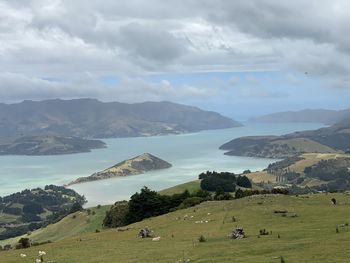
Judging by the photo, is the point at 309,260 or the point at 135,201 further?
the point at 135,201

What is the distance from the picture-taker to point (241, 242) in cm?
2438

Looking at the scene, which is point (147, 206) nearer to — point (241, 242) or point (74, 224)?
point (74, 224)

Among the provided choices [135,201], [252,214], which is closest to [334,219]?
[252,214]

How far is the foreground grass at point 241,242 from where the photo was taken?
2017 cm

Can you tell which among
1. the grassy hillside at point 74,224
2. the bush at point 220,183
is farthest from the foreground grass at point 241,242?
the bush at point 220,183

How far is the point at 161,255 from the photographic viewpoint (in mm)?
22969

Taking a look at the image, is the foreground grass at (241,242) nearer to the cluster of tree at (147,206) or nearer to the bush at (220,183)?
the cluster of tree at (147,206)

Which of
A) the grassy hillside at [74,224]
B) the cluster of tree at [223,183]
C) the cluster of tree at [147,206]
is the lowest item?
the grassy hillside at [74,224]

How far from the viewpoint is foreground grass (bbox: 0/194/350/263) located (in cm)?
2017

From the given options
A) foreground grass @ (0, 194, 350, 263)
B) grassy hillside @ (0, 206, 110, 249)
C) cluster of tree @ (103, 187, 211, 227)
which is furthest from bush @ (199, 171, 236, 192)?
foreground grass @ (0, 194, 350, 263)

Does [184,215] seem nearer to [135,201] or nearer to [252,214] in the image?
[252,214]

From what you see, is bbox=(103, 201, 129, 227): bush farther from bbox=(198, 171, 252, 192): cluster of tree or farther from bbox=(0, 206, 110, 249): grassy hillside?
bbox=(198, 171, 252, 192): cluster of tree

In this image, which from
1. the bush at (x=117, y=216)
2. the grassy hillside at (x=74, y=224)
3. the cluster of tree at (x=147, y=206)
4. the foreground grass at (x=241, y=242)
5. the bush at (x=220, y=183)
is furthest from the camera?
the bush at (x=220, y=183)

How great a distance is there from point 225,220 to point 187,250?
44.1 feet
